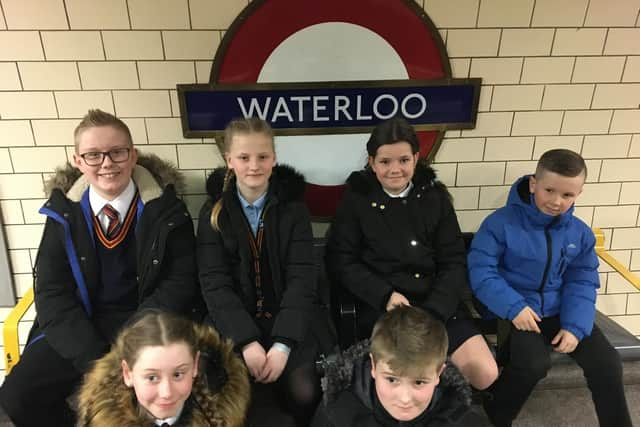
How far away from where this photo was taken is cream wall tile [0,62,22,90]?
6.95 feet

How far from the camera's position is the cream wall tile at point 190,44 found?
7.03 feet

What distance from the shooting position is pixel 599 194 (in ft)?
8.52

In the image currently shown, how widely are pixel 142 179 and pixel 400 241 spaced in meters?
1.15

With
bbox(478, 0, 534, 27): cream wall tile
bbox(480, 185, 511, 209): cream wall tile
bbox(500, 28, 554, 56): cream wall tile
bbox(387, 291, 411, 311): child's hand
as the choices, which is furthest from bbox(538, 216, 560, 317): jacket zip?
bbox(478, 0, 534, 27): cream wall tile

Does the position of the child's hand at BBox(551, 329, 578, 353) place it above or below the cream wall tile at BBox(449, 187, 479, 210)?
below

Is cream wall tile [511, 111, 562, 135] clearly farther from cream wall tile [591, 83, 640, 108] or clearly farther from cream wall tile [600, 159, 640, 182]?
cream wall tile [600, 159, 640, 182]

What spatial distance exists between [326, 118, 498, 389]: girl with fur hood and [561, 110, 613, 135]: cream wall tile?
0.81 meters

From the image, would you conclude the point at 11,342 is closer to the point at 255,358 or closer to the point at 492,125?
the point at 255,358

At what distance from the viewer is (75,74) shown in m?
2.16

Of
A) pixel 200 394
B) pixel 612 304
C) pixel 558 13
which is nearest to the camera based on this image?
pixel 200 394

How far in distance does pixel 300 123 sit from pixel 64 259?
1.20 metres

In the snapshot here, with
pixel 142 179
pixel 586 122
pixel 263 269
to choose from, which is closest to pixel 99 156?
pixel 142 179

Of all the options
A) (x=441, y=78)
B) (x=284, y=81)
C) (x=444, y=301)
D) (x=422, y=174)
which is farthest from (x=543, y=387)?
(x=284, y=81)

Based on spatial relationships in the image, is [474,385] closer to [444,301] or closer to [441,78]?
[444,301]
